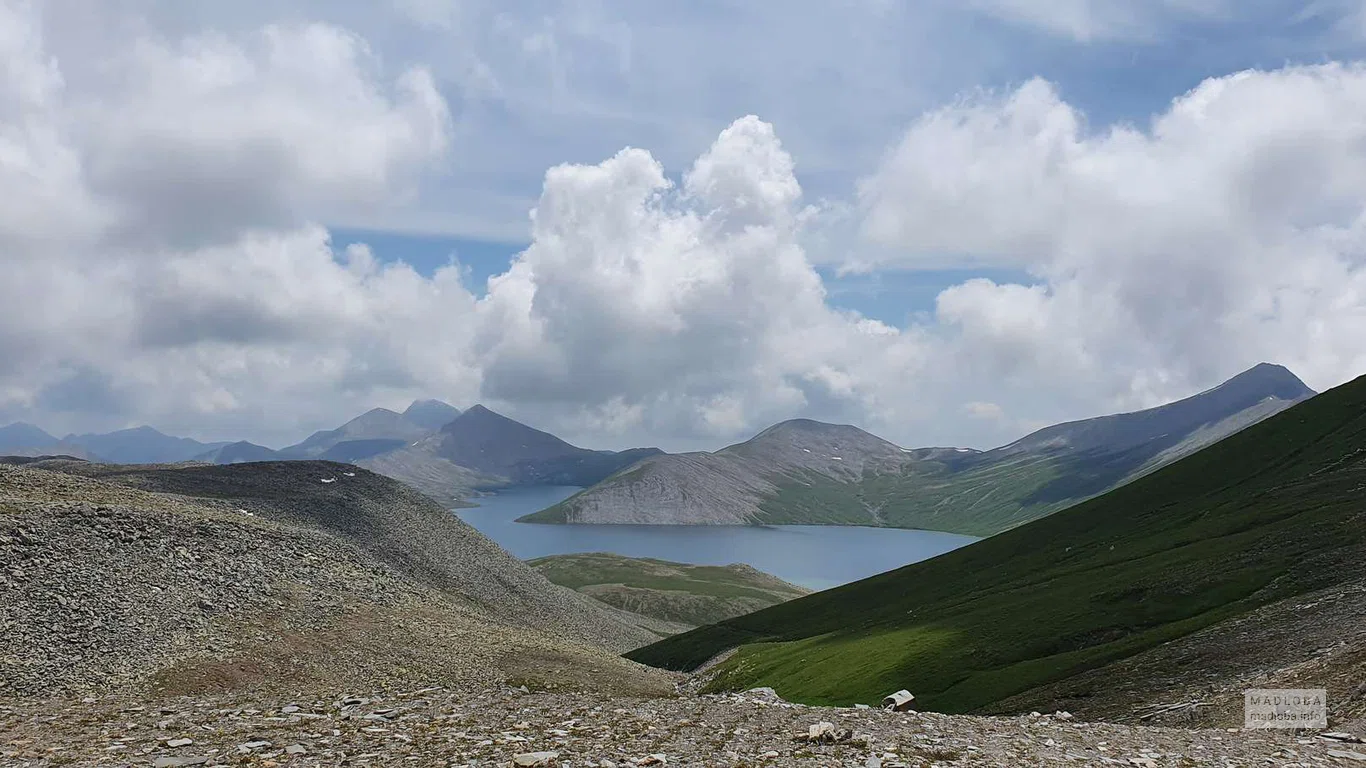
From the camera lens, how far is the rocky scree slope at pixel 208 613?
4391 cm

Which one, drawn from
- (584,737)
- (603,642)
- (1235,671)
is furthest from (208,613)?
(603,642)

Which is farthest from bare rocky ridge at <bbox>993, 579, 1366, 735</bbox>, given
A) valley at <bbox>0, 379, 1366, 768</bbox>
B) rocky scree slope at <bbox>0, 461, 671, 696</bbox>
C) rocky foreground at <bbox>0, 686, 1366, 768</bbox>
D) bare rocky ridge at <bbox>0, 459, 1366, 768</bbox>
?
rocky scree slope at <bbox>0, 461, 671, 696</bbox>

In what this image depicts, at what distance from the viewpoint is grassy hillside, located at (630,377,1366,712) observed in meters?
65.2

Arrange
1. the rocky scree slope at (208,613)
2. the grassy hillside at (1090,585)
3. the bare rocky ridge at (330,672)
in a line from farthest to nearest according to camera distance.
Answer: the grassy hillside at (1090,585) < the rocky scree slope at (208,613) < the bare rocky ridge at (330,672)

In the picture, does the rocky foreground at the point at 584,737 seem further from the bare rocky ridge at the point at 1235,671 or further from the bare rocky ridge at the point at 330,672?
the bare rocky ridge at the point at 1235,671

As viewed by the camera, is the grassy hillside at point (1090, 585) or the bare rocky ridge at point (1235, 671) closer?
the bare rocky ridge at point (1235, 671)

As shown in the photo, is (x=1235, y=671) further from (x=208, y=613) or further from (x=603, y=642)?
(x=603, y=642)

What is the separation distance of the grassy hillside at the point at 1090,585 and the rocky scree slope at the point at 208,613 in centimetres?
2324

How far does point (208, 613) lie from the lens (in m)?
53.0

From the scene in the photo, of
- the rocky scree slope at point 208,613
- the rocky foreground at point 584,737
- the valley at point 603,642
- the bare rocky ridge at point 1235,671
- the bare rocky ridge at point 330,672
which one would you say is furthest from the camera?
the rocky scree slope at point 208,613

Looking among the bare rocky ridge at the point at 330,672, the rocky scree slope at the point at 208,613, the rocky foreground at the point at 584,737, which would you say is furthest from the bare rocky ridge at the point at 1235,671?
the rocky scree slope at the point at 208,613

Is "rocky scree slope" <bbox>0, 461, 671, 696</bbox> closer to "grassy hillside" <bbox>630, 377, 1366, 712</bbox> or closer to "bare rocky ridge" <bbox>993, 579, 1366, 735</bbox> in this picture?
"grassy hillside" <bbox>630, 377, 1366, 712</bbox>

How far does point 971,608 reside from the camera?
92688mm

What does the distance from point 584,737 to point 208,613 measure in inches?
1786
